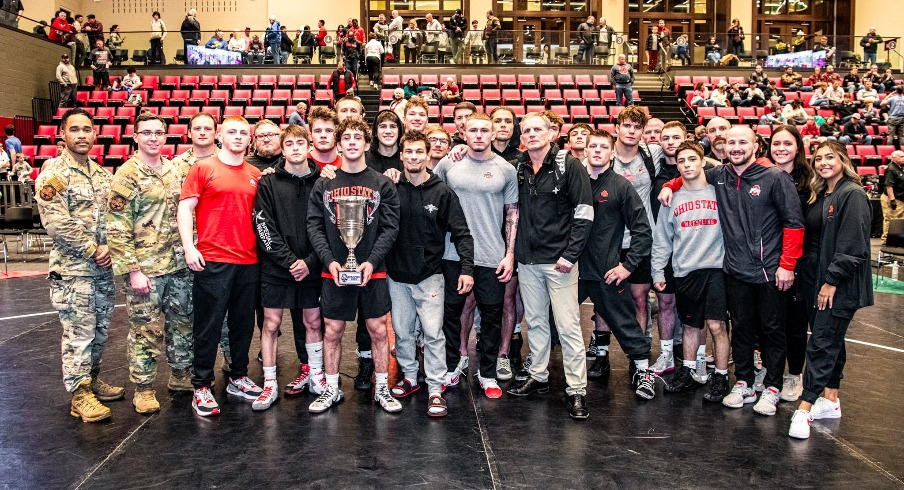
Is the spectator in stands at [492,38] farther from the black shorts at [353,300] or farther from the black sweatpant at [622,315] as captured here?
the black shorts at [353,300]

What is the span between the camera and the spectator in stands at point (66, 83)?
18641 millimetres

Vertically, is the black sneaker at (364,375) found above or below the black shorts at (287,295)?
below

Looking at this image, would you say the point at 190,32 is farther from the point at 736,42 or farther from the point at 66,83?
the point at 736,42

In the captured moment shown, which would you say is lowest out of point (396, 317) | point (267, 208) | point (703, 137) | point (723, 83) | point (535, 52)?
point (396, 317)

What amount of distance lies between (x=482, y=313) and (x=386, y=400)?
89 centimetres

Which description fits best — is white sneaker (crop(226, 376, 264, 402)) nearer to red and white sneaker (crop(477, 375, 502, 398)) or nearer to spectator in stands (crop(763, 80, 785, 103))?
red and white sneaker (crop(477, 375, 502, 398))

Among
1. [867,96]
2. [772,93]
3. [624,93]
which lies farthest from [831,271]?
[867,96]

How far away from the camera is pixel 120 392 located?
15.4ft

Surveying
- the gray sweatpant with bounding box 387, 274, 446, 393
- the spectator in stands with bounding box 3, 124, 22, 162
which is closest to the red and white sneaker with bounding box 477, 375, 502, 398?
the gray sweatpant with bounding box 387, 274, 446, 393

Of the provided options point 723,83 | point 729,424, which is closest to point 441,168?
point 729,424

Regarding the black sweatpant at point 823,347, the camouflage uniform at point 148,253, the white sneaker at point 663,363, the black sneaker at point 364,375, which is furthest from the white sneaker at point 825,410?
the camouflage uniform at point 148,253

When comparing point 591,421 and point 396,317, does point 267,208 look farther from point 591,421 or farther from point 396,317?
point 591,421

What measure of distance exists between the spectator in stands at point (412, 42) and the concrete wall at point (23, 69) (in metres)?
10.5

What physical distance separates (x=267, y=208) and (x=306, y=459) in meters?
1.59
